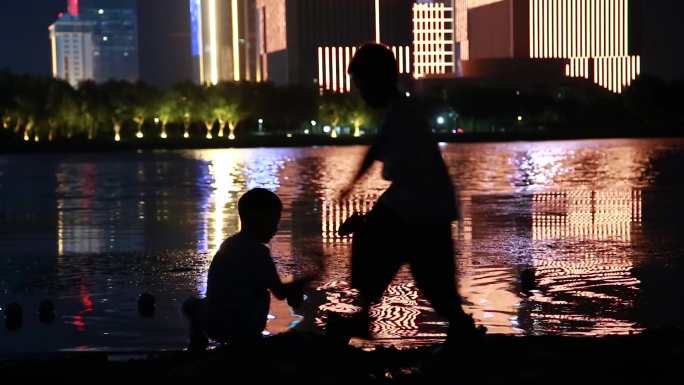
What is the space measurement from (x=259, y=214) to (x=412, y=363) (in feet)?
3.93

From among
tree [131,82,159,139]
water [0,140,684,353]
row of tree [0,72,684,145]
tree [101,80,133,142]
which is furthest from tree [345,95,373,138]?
water [0,140,684,353]

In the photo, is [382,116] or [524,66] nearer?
[382,116]

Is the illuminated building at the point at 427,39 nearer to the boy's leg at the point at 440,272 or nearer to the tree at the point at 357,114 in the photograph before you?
the tree at the point at 357,114

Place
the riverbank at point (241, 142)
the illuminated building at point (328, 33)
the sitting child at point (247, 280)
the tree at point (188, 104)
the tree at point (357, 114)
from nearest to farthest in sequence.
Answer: the sitting child at point (247, 280)
the riverbank at point (241, 142)
the tree at point (188, 104)
the tree at point (357, 114)
the illuminated building at point (328, 33)

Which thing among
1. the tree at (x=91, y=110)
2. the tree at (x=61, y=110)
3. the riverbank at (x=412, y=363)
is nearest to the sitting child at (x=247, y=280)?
the riverbank at (x=412, y=363)

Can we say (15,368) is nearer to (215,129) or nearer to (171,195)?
Answer: (171,195)

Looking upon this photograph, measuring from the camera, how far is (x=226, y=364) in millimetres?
6070

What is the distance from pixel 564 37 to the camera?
187375mm

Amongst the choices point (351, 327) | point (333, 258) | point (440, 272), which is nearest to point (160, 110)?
point (333, 258)

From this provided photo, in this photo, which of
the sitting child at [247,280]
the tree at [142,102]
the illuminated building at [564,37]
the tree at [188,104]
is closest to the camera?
the sitting child at [247,280]

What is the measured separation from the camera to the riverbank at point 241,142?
94.1 meters

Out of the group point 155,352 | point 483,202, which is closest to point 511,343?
point 155,352

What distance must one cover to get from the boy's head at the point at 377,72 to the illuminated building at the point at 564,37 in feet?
575

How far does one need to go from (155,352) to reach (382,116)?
2168 mm
